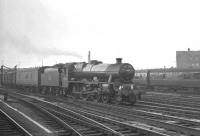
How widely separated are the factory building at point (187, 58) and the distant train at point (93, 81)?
6311 centimetres

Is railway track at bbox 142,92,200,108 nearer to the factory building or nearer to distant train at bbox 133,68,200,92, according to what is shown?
distant train at bbox 133,68,200,92

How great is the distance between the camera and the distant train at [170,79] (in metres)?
29.7

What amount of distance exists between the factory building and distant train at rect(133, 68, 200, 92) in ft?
160

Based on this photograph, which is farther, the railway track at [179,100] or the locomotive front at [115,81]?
the railway track at [179,100]

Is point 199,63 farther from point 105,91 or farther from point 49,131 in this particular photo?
point 49,131

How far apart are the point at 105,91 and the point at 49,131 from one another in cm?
925

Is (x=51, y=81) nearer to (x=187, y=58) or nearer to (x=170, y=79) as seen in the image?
(x=170, y=79)

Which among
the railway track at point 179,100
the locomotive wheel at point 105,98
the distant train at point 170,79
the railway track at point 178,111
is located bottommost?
the railway track at point 179,100

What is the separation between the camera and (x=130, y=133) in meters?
9.09

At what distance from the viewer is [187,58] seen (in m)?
84.4

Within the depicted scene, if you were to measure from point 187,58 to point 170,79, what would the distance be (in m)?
54.8

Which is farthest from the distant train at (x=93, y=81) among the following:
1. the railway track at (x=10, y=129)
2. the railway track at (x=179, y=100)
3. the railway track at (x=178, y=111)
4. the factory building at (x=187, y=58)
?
the factory building at (x=187, y=58)

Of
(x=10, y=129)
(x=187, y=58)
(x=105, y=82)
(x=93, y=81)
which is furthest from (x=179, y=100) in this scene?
(x=187, y=58)

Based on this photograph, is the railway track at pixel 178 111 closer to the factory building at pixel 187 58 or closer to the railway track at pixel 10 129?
the railway track at pixel 10 129
